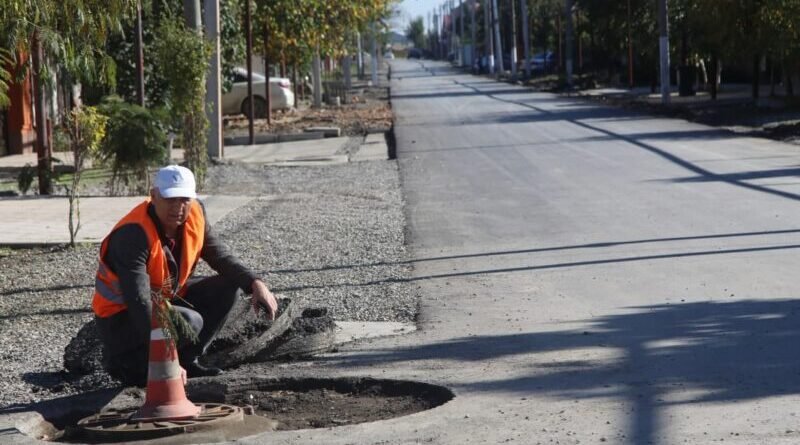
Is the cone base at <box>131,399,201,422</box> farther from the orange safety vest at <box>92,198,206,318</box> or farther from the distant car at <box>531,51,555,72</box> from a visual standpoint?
the distant car at <box>531,51,555,72</box>

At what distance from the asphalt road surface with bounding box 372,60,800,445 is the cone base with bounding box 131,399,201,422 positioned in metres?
1.03

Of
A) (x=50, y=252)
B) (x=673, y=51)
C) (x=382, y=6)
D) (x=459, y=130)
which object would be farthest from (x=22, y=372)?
(x=673, y=51)

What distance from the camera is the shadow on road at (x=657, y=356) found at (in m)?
6.25

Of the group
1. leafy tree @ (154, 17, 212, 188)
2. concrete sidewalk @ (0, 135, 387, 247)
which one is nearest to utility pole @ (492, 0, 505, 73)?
concrete sidewalk @ (0, 135, 387, 247)

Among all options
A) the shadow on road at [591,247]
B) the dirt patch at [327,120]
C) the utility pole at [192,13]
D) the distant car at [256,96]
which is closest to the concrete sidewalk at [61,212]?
the shadow on road at [591,247]

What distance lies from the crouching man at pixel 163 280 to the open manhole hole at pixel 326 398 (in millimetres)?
351

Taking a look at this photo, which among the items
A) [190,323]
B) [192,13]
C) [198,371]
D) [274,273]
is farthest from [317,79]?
[190,323]

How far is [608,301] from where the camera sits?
9.10 meters

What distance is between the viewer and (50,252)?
40.1 ft

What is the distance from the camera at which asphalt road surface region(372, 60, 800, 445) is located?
5.92 m

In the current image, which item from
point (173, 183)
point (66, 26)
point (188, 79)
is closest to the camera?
point (173, 183)

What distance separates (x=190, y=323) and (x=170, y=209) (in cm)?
76

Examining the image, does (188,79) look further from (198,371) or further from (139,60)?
(198,371)

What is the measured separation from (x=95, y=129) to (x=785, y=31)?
21.9 m
